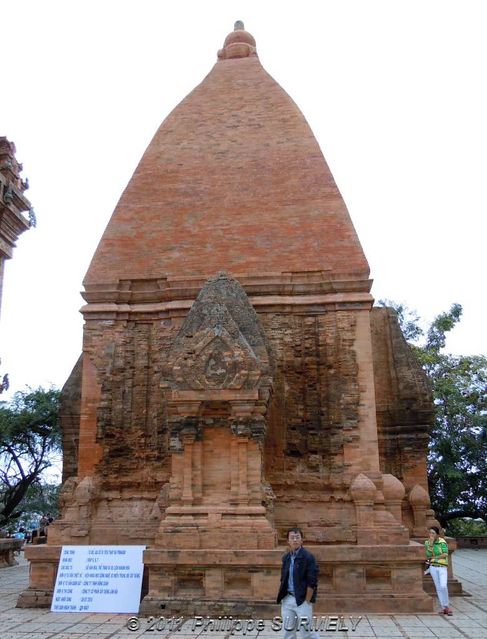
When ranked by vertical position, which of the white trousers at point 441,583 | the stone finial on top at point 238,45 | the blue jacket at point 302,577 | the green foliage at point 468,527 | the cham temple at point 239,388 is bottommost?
the green foliage at point 468,527

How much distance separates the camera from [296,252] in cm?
1379

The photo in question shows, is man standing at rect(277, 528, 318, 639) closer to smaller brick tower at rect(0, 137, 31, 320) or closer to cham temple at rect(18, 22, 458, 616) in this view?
cham temple at rect(18, 22, 458, 616)

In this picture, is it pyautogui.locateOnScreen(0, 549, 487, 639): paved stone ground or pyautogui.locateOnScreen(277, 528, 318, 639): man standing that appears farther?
pyautogui.locateOnScreen(0, 549, 487, 639): paved stone ground

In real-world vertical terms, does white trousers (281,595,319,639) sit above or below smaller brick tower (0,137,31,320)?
below

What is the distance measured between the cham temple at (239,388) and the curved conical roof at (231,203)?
1.7 inches

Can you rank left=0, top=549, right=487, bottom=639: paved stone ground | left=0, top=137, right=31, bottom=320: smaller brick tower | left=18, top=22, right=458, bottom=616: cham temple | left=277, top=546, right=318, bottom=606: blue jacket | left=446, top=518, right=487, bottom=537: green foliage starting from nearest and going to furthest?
left=277, top=546, right=318, bottom=606: blue jacket → left=0, top=549, right=487, bottom=639: paved stone ground → left=0, top=137, right=31, bottom=320: smaller brick tower → left=18, top=22, right=458, bottom=616: cham temple → left=446, top=518, right=487, bottom=537: green foliage

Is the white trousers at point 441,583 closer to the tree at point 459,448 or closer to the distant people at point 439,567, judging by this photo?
the distant people at point 439,567

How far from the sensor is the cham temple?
33.4 ft

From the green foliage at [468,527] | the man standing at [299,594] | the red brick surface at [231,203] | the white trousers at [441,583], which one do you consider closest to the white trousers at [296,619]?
the man standing at [299,594]

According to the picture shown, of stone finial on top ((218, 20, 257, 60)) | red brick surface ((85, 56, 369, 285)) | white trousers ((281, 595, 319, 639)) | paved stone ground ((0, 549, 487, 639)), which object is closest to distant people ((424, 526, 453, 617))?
paved stone ground ((0, 549, 487, 639))

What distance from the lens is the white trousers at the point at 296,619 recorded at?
6.64 meters

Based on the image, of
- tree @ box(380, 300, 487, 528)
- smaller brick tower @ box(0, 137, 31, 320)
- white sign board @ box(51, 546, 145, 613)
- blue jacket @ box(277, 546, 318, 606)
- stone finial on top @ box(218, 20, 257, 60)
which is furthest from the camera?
tree @ box(380, 300, 487, 528)

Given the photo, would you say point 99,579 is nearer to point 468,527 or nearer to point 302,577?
point 302,577

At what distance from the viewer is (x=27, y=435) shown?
29391 millimetres
